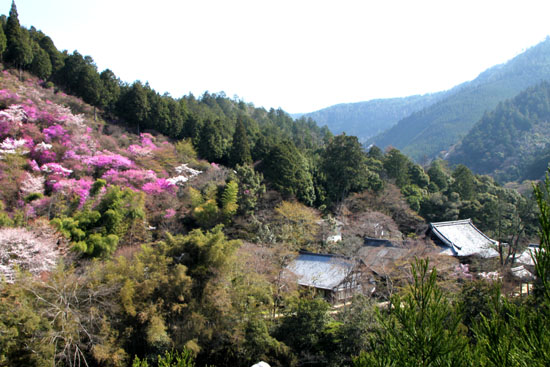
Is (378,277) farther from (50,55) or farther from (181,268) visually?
(50,55)

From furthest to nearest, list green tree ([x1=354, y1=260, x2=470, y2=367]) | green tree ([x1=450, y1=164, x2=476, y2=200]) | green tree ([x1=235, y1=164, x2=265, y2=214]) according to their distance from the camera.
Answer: green tree ([x1=450, y1=164, x2=476, y2=200])
green tree ([x1=235, y1=164, x2=265, y2=214])
green tree ([x1=354, y1=260, x2=470, y2=367])

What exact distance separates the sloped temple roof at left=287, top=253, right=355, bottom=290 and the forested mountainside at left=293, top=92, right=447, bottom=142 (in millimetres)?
114566

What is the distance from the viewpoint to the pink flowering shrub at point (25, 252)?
939cm

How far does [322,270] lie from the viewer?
13.6 m

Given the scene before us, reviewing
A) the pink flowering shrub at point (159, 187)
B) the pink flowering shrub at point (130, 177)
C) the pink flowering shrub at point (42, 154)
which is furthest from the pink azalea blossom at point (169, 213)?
the pink flowering shrub at point (42, 154)

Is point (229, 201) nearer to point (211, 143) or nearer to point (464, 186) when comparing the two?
point (211, 143)

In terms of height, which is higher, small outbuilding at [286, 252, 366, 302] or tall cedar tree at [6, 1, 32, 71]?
tall cedar tree at [6, 1, 32, 71]

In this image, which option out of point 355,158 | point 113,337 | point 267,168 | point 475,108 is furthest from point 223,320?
point 475,108

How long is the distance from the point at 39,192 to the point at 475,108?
282ft

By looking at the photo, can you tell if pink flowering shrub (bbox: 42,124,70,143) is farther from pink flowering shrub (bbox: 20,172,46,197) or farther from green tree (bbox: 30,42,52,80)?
green tree (bbox: 30,42,52,80)

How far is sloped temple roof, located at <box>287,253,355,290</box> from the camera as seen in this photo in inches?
502

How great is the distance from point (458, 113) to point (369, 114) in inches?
2565

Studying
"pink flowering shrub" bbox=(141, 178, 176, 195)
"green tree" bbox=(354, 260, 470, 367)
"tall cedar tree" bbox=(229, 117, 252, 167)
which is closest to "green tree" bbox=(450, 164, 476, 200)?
"tall cedar tree" bbox=(229, 117, 252, 167)

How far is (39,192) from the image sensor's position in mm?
13000
